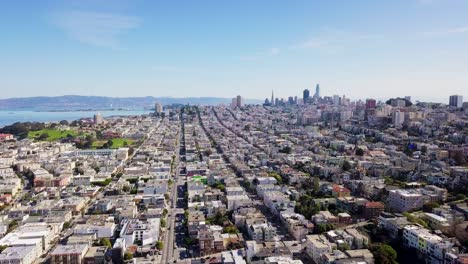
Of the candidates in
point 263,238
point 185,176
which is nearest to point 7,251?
point 263,238

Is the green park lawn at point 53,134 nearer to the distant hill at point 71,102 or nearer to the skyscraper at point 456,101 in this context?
the skyscraper at point 456,101

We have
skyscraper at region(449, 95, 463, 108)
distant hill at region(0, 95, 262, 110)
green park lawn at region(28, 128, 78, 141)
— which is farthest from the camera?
distant hill at region(0, 95, 262, 110)

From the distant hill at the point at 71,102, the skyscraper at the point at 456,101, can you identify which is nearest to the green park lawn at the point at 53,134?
the skyscraper at the point at 456,101

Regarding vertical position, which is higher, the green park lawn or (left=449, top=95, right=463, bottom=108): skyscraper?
(left=449, top=95, right=463, bottom=108): skyscraper

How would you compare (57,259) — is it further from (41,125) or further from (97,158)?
(41,125)

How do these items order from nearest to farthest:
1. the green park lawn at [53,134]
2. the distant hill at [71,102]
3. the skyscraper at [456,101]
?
the green park lawn at [53,134], the skyscraper at [456,101], the distant hill at [71,102]

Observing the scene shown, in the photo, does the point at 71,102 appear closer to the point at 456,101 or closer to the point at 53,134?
the point at 53,134

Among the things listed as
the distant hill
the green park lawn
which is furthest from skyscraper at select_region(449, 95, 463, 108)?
the distant hill

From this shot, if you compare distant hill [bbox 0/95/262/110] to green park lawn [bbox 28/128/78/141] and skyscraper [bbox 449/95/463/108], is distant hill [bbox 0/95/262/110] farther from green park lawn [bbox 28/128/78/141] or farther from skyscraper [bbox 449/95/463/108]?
skyscraper [bbox 449/95/463/108]

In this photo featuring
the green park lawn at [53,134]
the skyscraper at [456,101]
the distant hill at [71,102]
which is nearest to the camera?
the green park lawn at [53,134]

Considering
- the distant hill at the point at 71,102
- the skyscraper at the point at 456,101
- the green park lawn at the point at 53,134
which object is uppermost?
the skyscraper at the point at 456,101

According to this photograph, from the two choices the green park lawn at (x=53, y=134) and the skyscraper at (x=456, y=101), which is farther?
the skyscraper at (x=456, y=101)

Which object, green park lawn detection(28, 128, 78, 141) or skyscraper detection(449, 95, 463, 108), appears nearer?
green park lawn detection(28, 128, 78, 141)
